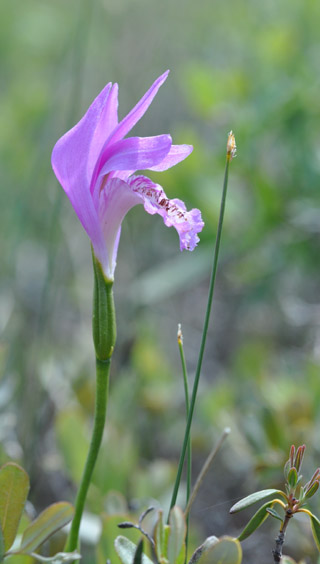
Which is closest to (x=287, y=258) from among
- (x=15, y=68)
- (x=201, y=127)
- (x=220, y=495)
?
(x=220, y=495)

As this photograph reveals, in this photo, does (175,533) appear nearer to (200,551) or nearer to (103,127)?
(200,551)

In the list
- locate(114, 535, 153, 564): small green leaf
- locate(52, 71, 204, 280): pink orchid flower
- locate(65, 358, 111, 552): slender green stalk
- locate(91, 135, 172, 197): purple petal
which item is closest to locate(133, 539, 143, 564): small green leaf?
locate(114, 535, 153, 564): small green leaf

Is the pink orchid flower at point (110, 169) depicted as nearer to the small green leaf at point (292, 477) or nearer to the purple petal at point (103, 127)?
the purple petal at point (103, 127)

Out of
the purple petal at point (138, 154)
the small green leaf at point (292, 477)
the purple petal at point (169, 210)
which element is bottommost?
the small green leaf at point (292, 477)

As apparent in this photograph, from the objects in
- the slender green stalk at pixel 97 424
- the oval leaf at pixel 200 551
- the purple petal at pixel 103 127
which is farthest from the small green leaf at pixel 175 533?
the purple petal at pixel 103 127

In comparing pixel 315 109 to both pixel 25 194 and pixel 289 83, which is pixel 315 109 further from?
pixel 25 194

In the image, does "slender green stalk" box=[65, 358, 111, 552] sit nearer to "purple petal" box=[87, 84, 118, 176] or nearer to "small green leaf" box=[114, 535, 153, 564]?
"small green leaf" box=[114, 535, 153, 564]
